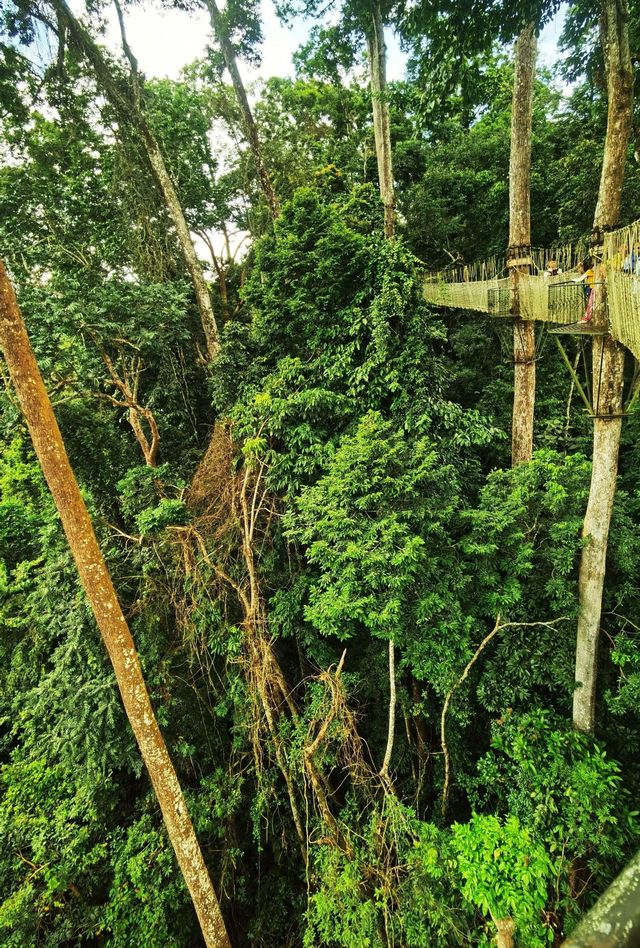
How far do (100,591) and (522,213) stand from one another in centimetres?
801

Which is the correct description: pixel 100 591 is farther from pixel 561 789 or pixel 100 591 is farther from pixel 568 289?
pixel 568 289

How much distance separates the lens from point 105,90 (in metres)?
7.91

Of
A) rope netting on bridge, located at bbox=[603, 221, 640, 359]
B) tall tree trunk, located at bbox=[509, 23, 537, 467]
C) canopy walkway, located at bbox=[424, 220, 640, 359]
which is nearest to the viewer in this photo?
rope netting on bridge, located at bbox=[603, 221, 640, 359]

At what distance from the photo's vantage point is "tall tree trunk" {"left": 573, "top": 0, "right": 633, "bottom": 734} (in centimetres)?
432

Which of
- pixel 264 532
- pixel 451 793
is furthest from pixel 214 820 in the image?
pixel 264 532

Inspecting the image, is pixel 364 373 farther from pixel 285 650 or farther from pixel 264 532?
pixel 285 650

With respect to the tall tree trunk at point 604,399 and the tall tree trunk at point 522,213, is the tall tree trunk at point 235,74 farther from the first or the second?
the tall tree trunk at point 604,399

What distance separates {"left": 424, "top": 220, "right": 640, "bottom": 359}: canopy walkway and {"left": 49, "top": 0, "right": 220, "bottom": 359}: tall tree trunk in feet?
15.8

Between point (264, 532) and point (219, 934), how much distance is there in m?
5.09

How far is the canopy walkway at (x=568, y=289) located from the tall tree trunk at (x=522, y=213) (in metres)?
0.20

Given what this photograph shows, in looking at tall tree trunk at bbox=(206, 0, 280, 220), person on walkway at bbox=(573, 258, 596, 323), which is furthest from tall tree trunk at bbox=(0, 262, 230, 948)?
tall tree trunk at bbox=(206, 0, 280, 220)

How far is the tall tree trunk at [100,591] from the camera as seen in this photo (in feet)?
13.9

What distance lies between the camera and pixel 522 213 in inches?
255

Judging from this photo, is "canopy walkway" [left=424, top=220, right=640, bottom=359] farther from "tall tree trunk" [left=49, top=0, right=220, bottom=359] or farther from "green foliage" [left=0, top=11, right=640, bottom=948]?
"tall tree trunk" [left=49, top=0, right=220, bottom=359]
